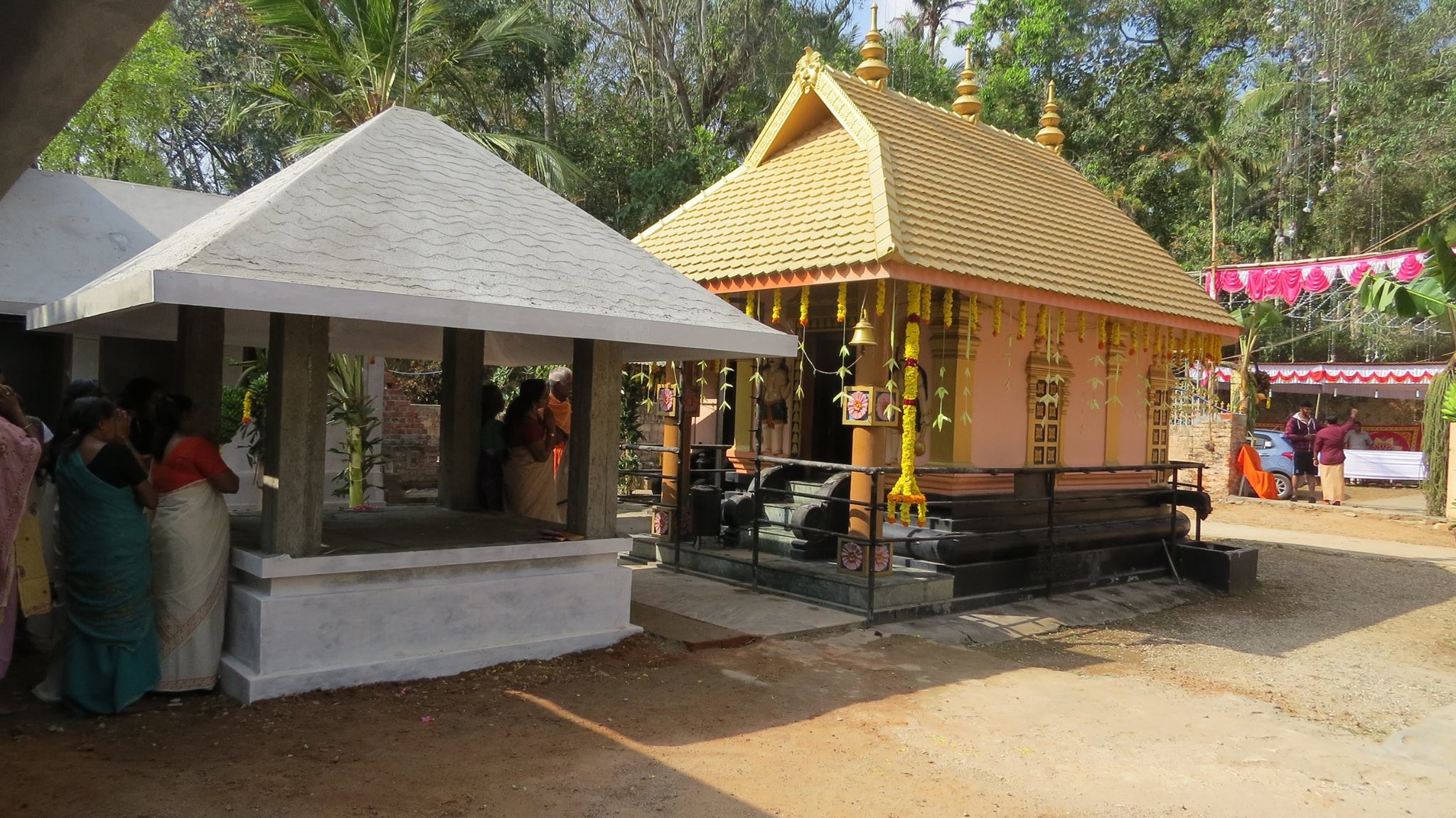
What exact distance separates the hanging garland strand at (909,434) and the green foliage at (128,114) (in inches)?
542

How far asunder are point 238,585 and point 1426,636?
31.9 feet

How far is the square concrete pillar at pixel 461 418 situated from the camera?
24.3ft

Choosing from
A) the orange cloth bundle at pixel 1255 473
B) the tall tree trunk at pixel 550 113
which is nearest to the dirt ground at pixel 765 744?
the orange cloth bundle at pixel 1255 473

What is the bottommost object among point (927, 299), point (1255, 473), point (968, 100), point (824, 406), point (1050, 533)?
point (1050, 533)

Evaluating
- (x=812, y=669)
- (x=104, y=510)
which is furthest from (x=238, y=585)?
(x=812, y=669)

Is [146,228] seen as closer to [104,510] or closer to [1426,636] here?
[104,510]

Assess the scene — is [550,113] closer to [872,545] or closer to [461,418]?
[461,418]

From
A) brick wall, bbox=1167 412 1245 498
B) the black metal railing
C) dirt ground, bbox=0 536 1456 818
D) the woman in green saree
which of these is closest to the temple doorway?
the black metal railing

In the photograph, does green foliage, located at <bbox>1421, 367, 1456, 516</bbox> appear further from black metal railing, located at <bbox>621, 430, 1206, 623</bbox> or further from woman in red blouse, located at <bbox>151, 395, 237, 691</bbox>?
woman in red blouse, located at <bbox>151, 395, 237, 691</bbox>

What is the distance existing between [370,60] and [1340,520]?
671 inches

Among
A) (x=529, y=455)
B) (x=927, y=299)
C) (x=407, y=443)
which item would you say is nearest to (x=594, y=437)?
(x=529, y=455)

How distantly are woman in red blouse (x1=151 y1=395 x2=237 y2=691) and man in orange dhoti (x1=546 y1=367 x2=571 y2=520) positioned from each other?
369 cm

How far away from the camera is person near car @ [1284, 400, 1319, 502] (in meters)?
20.3

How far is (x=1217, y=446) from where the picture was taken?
20188mm
